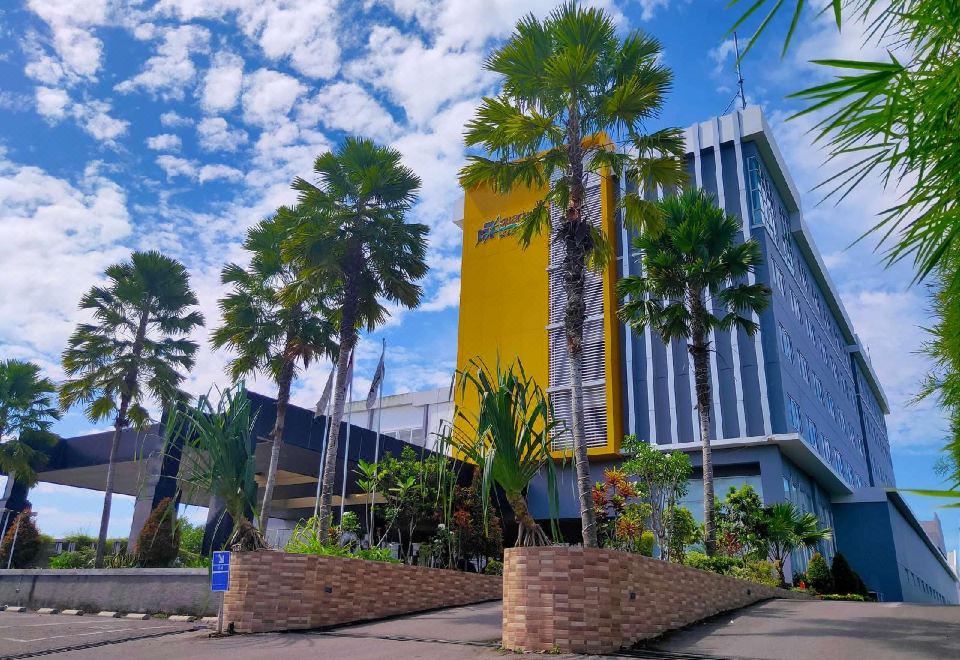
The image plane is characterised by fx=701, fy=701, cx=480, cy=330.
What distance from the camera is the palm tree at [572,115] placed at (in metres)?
13.3

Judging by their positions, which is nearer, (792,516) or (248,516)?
(248,516)

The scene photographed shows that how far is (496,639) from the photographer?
1116 centimetres

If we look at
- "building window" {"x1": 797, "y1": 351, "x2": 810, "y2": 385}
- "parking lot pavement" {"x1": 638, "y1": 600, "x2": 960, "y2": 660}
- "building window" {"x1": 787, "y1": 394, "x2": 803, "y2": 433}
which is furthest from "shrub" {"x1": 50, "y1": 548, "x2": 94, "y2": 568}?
"building window" {"x1": 797, "y1": 351, "x2": 810, "y2": 385}

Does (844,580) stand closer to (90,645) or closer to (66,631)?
(90,645)

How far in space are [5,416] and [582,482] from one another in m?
25.1

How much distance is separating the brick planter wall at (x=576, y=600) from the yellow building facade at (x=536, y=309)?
58.5 ft

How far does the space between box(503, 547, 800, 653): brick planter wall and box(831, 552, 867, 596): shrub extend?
681 inches

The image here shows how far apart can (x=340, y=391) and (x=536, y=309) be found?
18059 millimetres

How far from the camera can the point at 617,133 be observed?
14.4 metres

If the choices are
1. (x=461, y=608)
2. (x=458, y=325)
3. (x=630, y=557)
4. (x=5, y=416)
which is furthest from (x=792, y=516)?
(x=5, y=416)

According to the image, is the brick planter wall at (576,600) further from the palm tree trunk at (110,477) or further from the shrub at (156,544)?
the palm tree trunk at (110,477)

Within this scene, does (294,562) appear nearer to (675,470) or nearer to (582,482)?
(582,482)

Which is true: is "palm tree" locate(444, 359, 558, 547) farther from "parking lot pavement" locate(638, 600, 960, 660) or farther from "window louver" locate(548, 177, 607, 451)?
"window louver" locate(548, 177, 607, 451)

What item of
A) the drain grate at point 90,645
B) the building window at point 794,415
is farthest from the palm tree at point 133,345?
the building window at point 794,415
